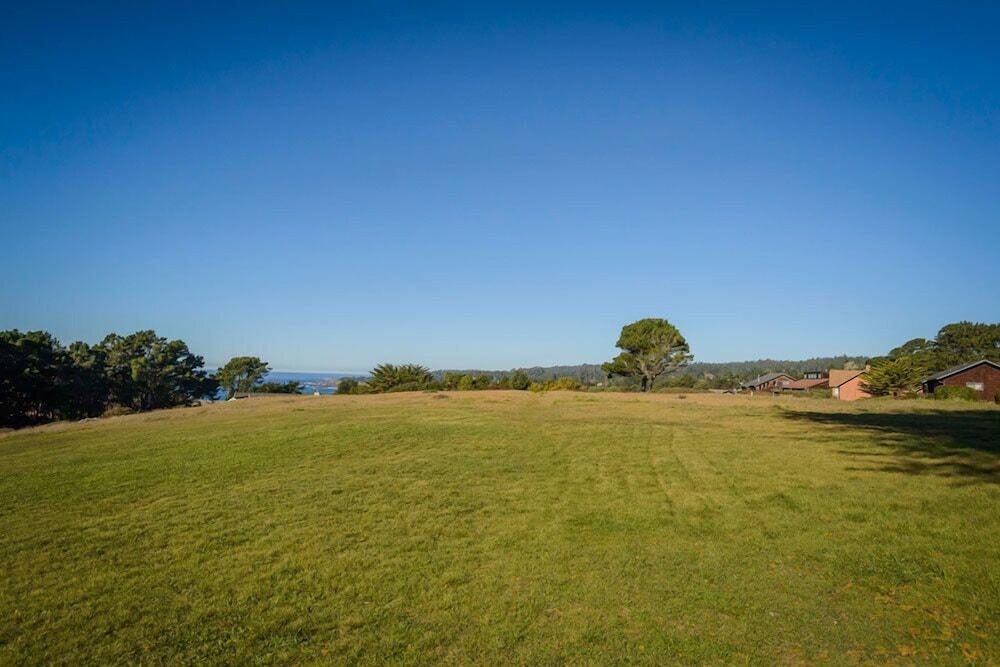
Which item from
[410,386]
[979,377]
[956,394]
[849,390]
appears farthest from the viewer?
[849,390]

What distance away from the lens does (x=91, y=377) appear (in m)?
50.7

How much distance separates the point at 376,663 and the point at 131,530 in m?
6.69

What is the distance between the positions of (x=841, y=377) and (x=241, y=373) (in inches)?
3730

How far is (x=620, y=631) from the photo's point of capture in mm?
5727

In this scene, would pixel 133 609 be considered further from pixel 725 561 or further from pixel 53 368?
pixel 53 368

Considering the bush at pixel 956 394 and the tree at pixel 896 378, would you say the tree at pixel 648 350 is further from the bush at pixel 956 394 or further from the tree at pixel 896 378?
the bush at pixel 956 394

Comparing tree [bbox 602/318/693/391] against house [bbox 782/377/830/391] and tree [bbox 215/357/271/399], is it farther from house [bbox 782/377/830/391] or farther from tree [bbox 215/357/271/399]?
tree [bbox 215/357/271/399]

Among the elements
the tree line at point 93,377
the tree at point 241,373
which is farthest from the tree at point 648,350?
the tree at point 241,373

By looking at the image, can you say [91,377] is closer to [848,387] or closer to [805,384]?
[848,387]

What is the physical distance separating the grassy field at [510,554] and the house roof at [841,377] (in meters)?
60.3

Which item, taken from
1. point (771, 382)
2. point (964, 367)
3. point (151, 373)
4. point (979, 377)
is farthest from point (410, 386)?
point (771, 382)

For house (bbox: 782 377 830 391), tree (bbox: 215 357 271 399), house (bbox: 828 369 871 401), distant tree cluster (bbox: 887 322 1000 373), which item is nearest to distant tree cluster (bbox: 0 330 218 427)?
tree (bbox: 215 357 271 399)

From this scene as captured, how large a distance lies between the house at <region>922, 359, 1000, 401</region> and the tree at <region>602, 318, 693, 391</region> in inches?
1055

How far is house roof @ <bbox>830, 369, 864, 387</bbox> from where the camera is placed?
68500mm
